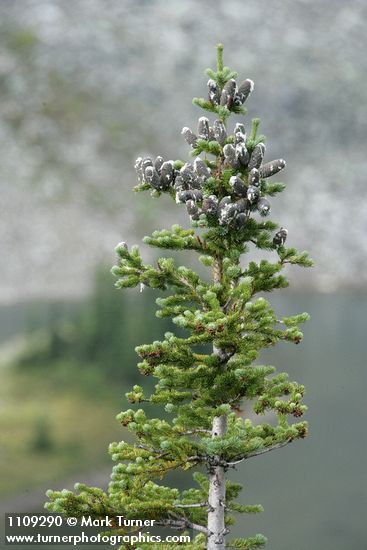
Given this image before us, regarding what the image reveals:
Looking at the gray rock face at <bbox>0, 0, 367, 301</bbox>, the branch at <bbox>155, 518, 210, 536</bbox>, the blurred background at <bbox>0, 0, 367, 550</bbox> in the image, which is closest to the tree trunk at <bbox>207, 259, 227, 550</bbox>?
the branch at <bbox>155, 518, 210, 536</bbox>

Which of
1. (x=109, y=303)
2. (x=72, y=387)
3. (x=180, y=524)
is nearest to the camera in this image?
(x=180, y=524)

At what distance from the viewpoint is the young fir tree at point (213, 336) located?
9.23 meters

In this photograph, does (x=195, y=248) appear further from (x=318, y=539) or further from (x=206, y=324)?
(x=318, y=539)

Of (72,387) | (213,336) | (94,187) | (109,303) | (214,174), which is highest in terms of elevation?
(94,187)

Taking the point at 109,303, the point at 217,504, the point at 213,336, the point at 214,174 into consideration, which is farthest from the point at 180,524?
the point at 109,303

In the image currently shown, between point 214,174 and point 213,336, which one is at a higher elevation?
point 214,174

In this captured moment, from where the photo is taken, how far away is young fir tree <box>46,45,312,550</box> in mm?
9227

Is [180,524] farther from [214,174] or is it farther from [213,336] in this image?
[214,174]

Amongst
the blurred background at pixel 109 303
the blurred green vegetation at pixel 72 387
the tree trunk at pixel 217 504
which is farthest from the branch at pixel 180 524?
the blurred green vegetation at pixel 72 387

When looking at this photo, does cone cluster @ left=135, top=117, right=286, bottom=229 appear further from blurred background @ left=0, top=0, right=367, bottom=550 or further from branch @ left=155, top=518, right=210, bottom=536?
blurred background @ left=0, top=0, right=367, bottom=550

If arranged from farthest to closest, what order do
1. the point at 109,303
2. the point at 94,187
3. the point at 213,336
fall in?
the point at 94,187, the point at 109,303, the point at 213,336

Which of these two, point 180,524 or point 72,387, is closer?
point 180,524

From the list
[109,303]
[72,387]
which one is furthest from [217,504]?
[72,387]

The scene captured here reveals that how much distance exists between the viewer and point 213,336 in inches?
351
